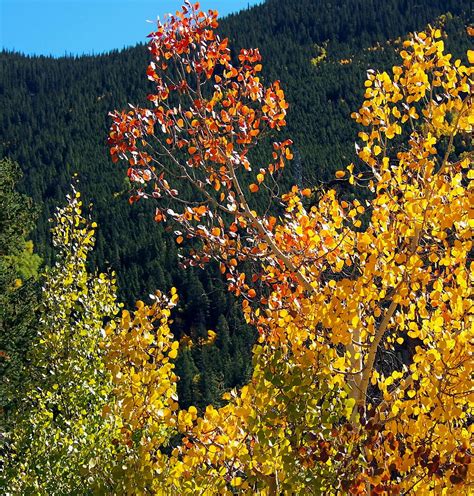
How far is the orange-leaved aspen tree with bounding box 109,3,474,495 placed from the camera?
470cm

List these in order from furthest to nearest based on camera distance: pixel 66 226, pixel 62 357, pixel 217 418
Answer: pixel 66 226, pixel 62 357, pixel 217 418

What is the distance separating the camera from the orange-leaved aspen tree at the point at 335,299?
470cm

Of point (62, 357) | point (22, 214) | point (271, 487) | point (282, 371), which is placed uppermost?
point (22, 214)

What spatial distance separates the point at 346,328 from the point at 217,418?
1.32 m

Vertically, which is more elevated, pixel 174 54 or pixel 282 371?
pixel 174 54

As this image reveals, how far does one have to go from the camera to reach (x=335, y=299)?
17.2 feet

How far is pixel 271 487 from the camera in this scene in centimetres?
499

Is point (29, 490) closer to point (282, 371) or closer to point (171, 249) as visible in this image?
point (282, 371)

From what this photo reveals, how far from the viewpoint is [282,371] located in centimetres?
457

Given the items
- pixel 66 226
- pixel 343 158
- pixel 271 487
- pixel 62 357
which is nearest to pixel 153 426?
pixel 271 487

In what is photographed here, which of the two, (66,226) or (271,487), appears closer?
(271,487)

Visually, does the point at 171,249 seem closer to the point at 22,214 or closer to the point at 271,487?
the point at 22,214

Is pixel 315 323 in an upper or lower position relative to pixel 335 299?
lower

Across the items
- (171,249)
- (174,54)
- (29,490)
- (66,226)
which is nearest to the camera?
(174,54)
